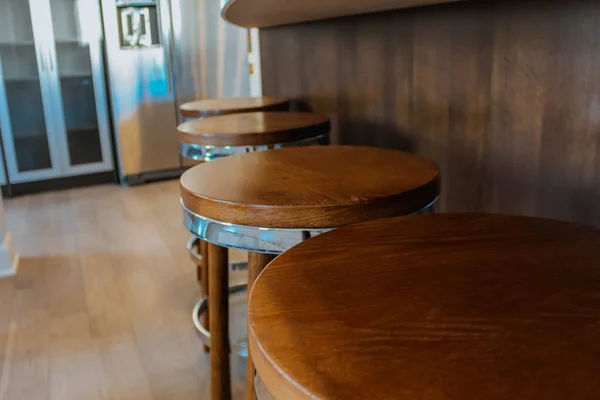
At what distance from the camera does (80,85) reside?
13.3 ft

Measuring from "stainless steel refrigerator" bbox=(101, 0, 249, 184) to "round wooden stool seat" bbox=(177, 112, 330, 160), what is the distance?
104 inches

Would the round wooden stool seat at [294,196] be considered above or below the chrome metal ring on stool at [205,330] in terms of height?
above

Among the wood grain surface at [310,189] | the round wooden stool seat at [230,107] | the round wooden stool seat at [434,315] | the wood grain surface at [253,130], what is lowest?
the round wooden stool seat at [434,315]

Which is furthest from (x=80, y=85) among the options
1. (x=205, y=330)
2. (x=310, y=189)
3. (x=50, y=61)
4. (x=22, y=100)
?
(x=310, y=189)

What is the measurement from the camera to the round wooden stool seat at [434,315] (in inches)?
14.5

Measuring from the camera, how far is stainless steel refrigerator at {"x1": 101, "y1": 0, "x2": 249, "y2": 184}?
388 centimetres

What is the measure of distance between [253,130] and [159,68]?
9.47 ft

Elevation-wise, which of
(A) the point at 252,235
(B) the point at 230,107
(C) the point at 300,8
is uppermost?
(C) the point at 300,8

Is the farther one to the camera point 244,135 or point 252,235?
point 244,135

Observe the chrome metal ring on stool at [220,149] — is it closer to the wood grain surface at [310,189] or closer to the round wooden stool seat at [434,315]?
the wood grain surface at [310,189]

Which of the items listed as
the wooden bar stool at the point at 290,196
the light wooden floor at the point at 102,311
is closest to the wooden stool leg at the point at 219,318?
the wooden bar stool at the point at 290,196

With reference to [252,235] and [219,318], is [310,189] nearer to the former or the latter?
[252,235]

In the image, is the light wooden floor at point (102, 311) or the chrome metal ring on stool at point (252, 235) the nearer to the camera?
the chrome metal ring on stool at point (252, 235)

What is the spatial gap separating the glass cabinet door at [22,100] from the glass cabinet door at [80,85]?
137 mm
